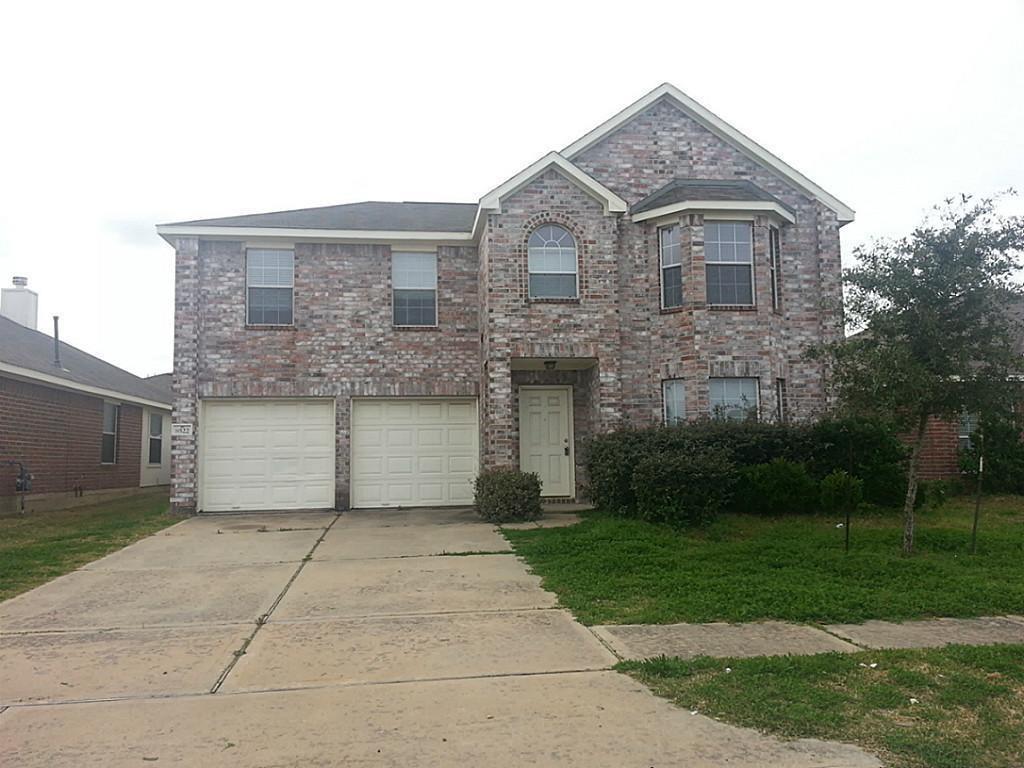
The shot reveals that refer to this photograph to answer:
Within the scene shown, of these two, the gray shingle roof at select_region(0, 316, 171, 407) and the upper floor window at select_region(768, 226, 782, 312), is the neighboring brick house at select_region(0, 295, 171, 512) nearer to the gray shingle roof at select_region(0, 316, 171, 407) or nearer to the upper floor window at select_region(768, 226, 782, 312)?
the gray shingle roof at select_region(0, 316, 171, 407)

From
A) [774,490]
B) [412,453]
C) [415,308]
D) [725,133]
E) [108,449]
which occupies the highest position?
[725,133]

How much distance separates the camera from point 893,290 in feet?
29.8

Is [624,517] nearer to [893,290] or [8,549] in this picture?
[893,290]

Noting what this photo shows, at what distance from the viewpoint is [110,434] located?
2108 centimetres

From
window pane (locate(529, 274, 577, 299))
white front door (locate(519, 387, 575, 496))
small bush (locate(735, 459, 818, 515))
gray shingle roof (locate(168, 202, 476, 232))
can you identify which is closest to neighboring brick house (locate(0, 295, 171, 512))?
gray shingle roof (locate(168, 202, 476, 232))

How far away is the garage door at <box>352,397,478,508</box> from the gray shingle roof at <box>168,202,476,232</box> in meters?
3.39

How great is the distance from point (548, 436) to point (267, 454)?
531cm

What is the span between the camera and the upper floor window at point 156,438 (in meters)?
24.3

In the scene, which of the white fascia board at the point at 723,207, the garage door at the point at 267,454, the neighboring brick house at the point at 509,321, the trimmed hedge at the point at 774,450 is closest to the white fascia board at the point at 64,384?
the neighboring brick house at the point at 509,321

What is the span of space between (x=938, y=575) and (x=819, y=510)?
4.27 m

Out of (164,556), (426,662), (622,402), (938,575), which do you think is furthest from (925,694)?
(622,402)

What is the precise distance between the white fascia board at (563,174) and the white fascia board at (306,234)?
140cm

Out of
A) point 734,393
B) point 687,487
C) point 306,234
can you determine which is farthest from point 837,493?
point 306,234

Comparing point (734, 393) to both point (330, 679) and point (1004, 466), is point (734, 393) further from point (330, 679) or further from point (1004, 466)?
point (330, 679)
